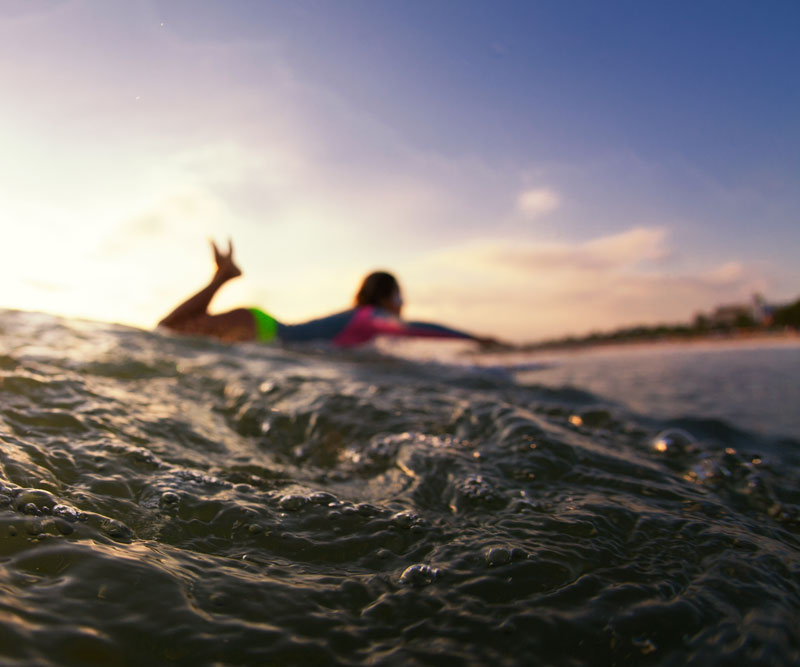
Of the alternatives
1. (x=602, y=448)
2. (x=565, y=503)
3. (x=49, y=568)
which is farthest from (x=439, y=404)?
(x=49, y=568)

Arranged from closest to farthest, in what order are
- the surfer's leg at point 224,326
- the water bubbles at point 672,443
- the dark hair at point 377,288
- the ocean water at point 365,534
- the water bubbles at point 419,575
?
1. the ocean water at point 365,534
2. the water bubbles at point 419,575
3. the water bubbles at point 672,443
4. the surfer's leg at point 224,326
5. the dark hair at point 377,288

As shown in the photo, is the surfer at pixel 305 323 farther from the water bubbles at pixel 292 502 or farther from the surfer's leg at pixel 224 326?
the water bubbles at pixel 292 502

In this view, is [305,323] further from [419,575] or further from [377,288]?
[419,575]

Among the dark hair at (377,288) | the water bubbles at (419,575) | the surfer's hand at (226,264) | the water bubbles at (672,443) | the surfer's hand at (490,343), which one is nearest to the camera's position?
the water bubbles at (419,575)

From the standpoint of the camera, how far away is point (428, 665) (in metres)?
1.13

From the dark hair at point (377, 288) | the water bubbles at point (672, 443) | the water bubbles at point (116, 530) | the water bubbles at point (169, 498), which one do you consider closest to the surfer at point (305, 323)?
the dark hair at point (377, 288)

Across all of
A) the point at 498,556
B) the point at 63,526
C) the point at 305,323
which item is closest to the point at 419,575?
the point at 498,556

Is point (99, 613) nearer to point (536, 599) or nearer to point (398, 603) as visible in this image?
point (398, 603)

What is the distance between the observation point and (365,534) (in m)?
1.76

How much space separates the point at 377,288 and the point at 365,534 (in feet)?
21.1

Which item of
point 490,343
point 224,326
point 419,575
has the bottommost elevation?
point 419,575

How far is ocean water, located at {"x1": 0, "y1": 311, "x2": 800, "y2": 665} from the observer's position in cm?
119

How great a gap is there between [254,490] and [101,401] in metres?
1.28

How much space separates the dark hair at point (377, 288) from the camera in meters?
8.01
